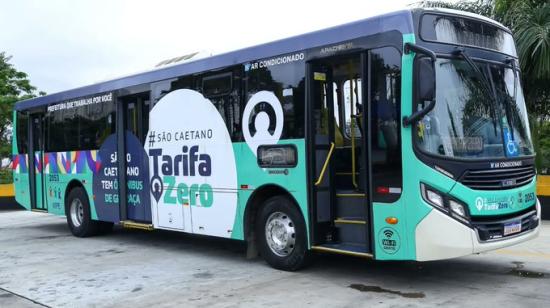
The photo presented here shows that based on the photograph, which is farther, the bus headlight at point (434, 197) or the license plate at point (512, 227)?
the license plate at point (512, 227)

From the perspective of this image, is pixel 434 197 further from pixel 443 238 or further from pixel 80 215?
pixel 80 215

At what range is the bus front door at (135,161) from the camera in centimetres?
1024

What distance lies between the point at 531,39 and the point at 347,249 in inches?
336

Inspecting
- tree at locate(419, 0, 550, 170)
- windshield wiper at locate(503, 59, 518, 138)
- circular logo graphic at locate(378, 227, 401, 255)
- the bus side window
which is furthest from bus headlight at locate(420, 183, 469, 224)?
tree at locate(419, 0, 550, 170)

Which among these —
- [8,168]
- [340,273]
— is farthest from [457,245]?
[8,168]

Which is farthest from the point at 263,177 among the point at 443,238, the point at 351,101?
the point at 443,238

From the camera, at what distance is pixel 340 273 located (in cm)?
764

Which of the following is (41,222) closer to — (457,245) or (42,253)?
(42,253)

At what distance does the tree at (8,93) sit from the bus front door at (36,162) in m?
16.6

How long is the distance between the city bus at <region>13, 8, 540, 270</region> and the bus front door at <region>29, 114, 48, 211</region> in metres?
3.88

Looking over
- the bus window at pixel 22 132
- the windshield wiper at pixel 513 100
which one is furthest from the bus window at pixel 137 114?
the windshield wiper at pixel 513 100

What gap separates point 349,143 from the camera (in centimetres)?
747

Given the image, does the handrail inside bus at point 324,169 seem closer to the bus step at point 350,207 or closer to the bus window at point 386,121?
the bus step at point 350,207

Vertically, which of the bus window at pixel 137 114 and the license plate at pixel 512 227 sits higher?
the bus window at pixel 137 114
